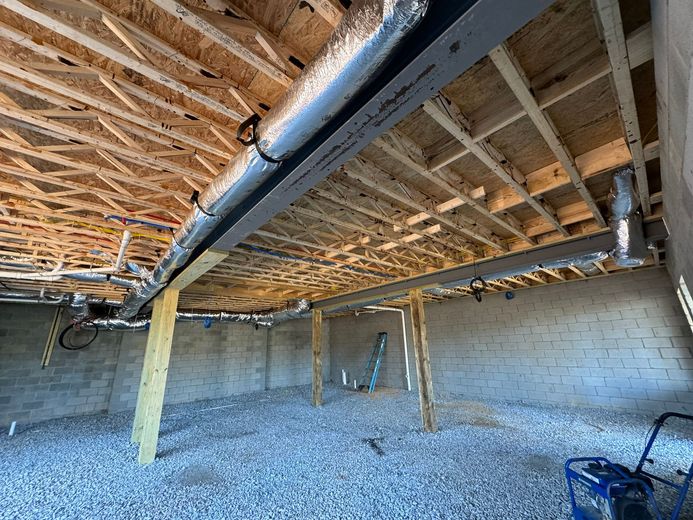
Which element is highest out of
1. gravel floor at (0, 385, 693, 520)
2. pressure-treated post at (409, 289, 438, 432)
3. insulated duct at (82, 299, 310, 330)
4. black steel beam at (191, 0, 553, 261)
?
black steel beam at (191, 0, 553, 261)

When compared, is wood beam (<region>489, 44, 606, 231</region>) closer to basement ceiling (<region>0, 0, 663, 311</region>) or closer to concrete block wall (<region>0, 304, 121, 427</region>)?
basement ceiling (<region>0, 0, 663, 311</region>)

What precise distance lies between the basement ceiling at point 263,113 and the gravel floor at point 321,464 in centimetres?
240

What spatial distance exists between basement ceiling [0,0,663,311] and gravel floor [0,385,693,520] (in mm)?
2402

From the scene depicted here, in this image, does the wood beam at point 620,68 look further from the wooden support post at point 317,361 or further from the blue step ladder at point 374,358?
the blue step ladder at point 374,358

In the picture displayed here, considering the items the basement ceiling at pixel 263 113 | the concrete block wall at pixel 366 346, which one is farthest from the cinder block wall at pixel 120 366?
the basement ceiling at pixel 263 113

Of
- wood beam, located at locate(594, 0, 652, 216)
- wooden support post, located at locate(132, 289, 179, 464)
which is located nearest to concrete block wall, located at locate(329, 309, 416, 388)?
wooden support post, located at locate(132, 289, 179, 464)

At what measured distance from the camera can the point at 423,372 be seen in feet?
14.2

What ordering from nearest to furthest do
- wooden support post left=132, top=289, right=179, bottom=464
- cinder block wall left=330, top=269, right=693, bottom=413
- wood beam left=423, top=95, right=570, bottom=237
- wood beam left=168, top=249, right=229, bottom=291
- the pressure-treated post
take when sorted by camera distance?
wood beam left=423, top=95, right=570, bottom=237 < wood beam left=168, top=249, right=229, bottom=291 < wooden support post left=132, top=289, right=179, bottom=464 < the pressure-treated post < cinder block wall left=330, top=269, right=693, bottom=413

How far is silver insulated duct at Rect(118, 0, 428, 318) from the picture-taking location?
837 millimetres

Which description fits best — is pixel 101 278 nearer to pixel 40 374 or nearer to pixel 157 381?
pixel 157 381

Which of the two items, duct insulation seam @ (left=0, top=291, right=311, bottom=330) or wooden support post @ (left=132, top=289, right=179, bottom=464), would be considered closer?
wooden support post @ (left=132, top=289, right=179, bottom=464)

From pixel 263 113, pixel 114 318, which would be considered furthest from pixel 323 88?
pixel 114 318

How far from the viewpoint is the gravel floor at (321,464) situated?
2.39 metres

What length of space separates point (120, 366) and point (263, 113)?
24.0ft
